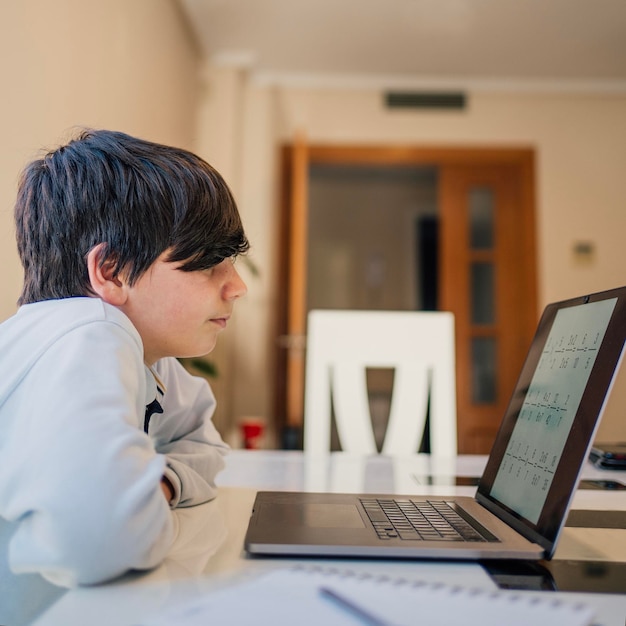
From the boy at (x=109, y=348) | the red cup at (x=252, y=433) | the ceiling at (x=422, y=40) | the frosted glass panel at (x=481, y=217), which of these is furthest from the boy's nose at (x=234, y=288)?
the frosted glass panel at (x=481, y=217)

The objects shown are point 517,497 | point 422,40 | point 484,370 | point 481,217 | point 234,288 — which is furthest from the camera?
point 481,217

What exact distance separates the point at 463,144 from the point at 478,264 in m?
0.73

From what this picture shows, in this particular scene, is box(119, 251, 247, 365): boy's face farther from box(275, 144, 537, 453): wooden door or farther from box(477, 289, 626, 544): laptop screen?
box(275, 144, 537, 453): wooden door

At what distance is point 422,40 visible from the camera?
3154 mm

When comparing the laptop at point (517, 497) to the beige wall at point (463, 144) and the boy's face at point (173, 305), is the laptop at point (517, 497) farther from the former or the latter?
the beige wall at point (463, 144)

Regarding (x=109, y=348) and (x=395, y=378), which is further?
(x=395, y=378)

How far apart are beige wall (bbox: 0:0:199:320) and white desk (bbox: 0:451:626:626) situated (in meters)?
1.01

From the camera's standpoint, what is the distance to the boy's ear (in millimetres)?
658

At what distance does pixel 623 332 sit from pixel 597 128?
3563 millimetres

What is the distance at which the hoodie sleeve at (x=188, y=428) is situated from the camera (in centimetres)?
79

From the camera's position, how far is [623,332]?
53cm

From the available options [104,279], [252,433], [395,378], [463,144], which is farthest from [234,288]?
[463,144]

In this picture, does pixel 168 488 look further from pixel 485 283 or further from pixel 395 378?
pixel 485 283

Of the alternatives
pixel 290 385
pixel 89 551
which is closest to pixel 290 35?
pixel 290 385
